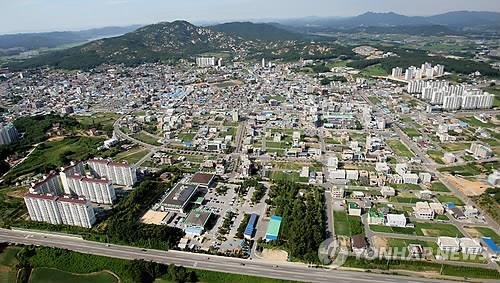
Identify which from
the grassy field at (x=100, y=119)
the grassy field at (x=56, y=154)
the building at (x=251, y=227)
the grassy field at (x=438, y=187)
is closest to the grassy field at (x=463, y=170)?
the grassy field at (x=438, y=187)

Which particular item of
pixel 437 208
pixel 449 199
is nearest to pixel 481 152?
pixel 449 199

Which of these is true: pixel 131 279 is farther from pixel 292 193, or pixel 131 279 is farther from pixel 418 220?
pixel 418 220

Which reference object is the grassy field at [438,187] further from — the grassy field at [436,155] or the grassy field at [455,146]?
the grassy field at [455,146]

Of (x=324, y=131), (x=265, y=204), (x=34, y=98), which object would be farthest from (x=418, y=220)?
(x=34, y=98)

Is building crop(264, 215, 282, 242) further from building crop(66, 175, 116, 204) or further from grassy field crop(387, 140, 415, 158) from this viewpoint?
grassy field crop(387, 140, 415, 158)

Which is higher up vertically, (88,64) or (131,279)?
(88,64)

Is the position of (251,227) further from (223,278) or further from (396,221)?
(396,221)

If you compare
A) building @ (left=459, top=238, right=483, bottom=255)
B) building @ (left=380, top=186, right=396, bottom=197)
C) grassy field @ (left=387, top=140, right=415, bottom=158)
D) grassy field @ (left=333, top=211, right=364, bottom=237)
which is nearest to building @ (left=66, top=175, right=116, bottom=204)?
grassy field @ (left=333, top=211, right=364, bottom=237)
